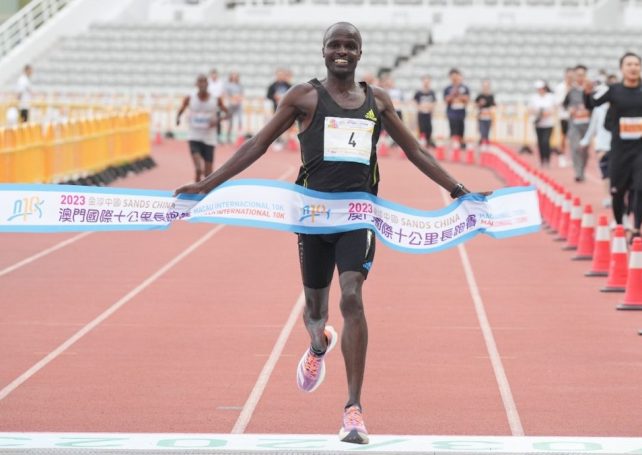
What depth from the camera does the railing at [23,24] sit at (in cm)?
5494

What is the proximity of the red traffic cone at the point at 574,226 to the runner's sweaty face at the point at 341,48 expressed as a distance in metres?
10.3

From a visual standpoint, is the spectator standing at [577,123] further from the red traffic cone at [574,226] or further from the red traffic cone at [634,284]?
the red traffic cone at [634,284]

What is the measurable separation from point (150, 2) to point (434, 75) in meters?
14.9

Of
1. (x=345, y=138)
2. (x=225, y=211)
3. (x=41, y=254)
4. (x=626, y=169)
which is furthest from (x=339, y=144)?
(x=41, y=254)

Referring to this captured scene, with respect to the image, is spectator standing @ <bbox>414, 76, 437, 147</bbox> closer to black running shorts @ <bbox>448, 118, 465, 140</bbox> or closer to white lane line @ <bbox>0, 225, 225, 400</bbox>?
black running shorts @ <bbox>448, 118, 465, 140</bbox>

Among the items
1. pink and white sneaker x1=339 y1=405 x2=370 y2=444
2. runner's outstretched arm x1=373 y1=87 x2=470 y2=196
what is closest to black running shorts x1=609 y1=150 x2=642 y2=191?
runner's outstretched arm x1=373 y1=87 x2=470 y2=196

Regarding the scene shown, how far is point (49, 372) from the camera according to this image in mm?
10258

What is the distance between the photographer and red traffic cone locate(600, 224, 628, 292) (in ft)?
47.8

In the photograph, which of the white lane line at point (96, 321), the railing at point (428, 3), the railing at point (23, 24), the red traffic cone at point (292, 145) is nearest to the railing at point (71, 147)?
the white lane line at point (96, 321)

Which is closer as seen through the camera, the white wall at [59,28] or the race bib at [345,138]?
the race bib at [345,138]

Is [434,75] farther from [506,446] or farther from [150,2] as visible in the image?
[506,446]

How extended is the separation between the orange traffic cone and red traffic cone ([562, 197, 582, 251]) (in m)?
2.14

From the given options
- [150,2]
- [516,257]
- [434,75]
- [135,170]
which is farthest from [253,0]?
[516,257]

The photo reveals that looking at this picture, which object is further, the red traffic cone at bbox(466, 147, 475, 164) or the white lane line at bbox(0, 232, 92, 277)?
the red traffic cone at bbox(466, 147, 475, 164)
